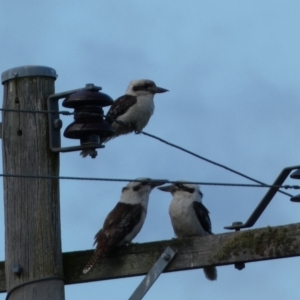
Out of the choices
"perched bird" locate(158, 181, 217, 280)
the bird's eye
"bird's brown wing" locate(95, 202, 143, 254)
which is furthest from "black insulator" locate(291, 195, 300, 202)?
"perched bird" locate(158, 181, 217, 280)

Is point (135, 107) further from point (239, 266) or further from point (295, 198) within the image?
point (239, 266)

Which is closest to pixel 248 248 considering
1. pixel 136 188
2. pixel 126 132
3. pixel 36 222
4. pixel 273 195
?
pixel 273 195

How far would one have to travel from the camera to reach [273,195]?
574cm

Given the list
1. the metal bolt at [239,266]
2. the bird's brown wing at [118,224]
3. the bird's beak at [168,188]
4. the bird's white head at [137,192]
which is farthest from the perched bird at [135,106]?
the metal bolt at [239,266]

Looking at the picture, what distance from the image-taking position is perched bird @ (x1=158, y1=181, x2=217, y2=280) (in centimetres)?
802

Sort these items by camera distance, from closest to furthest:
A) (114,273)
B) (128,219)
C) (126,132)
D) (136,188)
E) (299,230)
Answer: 1. (299,230)
2. (114,273)
3. (128,219)
4. (136,188)
5. (126,132)

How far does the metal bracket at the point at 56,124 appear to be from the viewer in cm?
529

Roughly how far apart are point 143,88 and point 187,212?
73.2 inches

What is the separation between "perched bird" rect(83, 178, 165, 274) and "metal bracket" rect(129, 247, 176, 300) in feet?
1.21

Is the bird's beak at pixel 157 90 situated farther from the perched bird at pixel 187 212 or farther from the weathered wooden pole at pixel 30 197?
the weathered wooden pole at pixel 30 197

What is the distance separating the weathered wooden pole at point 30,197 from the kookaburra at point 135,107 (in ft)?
10.9

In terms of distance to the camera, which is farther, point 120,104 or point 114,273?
point 120,104

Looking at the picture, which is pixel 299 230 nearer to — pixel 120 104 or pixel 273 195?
pixel 273 195

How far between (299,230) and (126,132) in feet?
13.0
